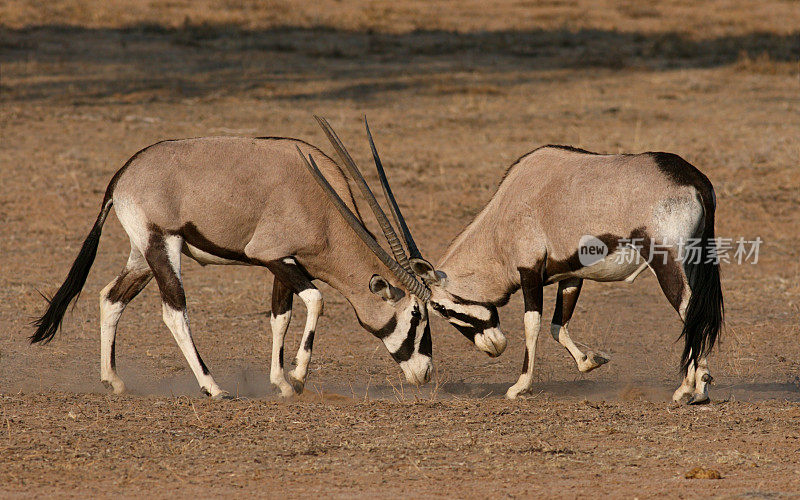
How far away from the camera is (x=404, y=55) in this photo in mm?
21891

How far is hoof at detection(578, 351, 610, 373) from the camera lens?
7156 millimetres

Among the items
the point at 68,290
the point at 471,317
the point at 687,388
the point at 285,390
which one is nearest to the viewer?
the point at 687,388

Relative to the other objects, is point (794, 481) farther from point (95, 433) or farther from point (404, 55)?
point (404, 55)

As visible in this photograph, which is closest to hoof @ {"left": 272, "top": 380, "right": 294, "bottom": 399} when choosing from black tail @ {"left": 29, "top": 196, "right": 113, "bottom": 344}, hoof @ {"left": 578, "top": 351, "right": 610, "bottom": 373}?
black tail @ {"left": 29, "top": 196, "right": 113, "bottom": 344}

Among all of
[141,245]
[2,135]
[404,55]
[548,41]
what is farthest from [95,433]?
[548,41]

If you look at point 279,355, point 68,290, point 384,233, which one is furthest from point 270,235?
point 68,290

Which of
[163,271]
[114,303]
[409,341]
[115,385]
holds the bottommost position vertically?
[115,385]

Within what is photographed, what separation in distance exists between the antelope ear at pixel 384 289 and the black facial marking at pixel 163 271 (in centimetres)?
118

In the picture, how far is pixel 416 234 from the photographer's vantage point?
12148mm

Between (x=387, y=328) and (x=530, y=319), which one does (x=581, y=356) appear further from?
(x=387, y=328)

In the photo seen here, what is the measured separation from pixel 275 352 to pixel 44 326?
62.6 inches

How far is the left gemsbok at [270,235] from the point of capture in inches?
258

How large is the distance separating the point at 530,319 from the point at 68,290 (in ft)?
10.2

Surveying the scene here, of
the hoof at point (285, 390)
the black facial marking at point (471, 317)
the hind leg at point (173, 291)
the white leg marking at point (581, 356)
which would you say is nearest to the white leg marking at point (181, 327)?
the hind leg at point (173, 291)
